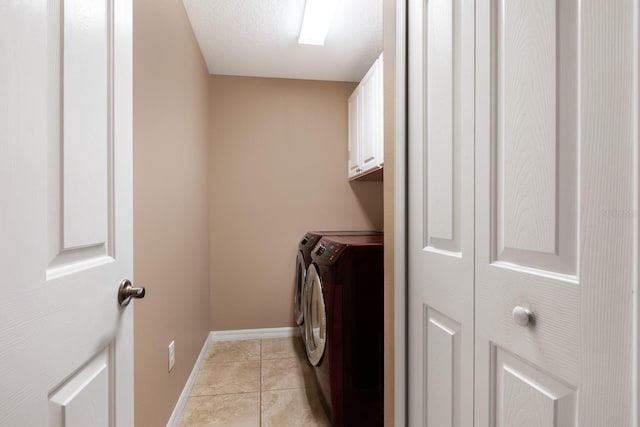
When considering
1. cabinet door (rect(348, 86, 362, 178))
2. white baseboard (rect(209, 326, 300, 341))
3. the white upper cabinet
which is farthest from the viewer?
white baseboard (rect(209, 326, 300, 341))

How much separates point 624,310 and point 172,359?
5.89 ft

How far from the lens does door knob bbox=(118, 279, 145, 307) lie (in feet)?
2.47

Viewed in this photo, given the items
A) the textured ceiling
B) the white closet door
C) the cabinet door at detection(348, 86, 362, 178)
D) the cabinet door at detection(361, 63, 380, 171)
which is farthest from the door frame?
the cabinet door at detection(348, 86, 362, 178)

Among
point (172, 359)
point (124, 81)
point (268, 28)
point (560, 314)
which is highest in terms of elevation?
point (268, 28)

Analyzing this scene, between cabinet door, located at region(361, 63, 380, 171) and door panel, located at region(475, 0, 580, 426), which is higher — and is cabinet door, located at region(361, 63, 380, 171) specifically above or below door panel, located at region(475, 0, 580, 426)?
above

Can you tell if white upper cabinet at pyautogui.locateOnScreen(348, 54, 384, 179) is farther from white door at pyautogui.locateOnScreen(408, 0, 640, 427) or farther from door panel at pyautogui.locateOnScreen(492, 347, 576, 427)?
door panel at pyautogui.locateOnScreen(492, 347, 576, 427)

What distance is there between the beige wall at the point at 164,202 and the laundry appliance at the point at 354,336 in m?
0.79

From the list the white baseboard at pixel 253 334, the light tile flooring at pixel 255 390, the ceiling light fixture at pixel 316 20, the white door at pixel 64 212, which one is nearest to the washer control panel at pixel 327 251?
the light tile flooring at pixel 255 390

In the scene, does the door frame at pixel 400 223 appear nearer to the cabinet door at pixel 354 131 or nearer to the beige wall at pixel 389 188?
the beige wall at pixel 389 188

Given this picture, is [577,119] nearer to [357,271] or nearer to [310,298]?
[357,271]

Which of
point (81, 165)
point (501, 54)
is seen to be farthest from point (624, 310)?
point (81, 165)

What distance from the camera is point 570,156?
0.53 metres

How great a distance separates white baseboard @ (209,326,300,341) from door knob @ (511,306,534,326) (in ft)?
7.97

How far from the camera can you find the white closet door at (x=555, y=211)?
0.45 meters
